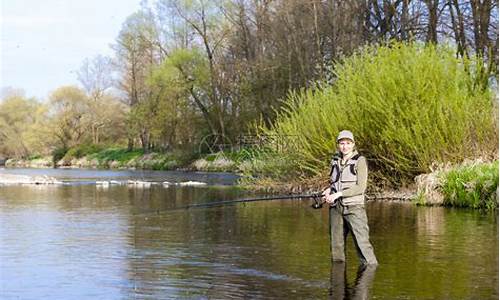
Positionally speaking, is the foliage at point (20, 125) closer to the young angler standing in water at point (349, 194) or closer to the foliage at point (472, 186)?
the foliage at point (472, 186)

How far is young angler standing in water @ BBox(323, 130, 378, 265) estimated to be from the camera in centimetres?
Result: 952

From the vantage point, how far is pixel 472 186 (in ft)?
58.4

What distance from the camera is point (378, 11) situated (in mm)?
36094

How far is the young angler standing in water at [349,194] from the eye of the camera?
952cm

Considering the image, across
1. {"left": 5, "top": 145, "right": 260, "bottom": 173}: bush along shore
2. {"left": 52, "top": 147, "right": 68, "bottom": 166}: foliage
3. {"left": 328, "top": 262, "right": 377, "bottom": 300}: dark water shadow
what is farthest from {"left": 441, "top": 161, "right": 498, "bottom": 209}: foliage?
{"left": 52, "top": 147, "right": 68, "bottom": 166}: foliage

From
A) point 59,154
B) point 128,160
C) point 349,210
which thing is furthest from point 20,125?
point 349,210

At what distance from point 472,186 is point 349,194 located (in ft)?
30.0

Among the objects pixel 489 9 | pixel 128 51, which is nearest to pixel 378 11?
pixel 489 9

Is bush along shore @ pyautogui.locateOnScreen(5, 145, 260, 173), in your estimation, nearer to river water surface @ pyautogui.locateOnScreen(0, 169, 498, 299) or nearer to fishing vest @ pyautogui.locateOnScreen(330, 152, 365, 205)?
river water surface @ pyautogui.locateOnScreen(0, 169, 498, 299)

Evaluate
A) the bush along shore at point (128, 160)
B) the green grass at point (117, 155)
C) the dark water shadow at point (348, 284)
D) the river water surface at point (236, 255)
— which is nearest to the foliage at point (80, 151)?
the bush along shore at point (128, 160)

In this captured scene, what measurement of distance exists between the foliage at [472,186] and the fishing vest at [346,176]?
27.4ft

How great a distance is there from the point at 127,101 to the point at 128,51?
8.82 meters

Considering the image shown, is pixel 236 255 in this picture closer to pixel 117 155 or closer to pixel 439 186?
pixel 439 186

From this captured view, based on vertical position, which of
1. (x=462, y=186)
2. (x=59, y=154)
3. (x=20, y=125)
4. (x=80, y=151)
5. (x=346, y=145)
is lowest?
(x=462, y=186)
